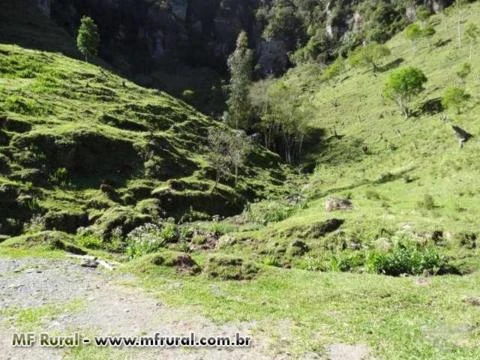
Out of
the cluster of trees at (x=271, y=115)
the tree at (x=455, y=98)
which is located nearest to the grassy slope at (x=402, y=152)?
the tree at (x=455, y=98)

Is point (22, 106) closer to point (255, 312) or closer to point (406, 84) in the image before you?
point (255, 312)

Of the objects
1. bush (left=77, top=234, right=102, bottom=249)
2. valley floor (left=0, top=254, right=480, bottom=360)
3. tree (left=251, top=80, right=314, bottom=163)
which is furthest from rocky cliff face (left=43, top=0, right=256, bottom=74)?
valley floor (left=0, top=254, right=480, bottom=360)

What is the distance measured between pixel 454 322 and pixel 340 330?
436cm

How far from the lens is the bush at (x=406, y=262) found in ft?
91.3

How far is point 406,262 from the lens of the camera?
92.5ft

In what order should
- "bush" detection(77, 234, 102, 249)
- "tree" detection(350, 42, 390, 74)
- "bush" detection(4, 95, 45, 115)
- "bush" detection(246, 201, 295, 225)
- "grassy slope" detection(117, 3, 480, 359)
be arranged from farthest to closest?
"tree" detection(350, 42, 390, 74)
"bush" detection(4, 95, 45, 115)
"bush" detection(246, 201, 295, 225)
"bush" detection(77, 234, 102, 249)
"grassy slope" detection(117, 3, 480, 359)

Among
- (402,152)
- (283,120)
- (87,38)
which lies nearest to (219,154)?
(402,152)

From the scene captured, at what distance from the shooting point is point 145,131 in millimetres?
63531

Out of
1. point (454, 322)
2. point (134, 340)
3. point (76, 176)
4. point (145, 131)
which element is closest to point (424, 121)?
point (145, 131)

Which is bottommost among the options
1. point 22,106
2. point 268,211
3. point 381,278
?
point 381,278

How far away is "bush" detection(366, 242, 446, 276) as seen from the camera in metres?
27.8

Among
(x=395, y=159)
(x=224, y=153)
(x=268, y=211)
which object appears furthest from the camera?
(x=395, y=159)

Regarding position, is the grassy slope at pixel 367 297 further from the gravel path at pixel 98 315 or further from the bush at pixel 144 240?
the bush at pixel 144 240

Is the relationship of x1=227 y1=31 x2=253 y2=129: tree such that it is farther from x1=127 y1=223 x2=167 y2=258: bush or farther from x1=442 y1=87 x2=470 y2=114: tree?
x1=127 y1=223 x2=167 y2=258: bush
